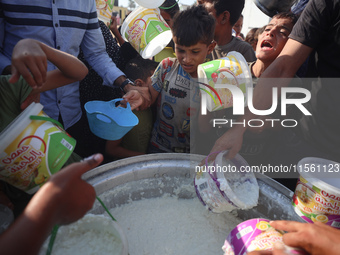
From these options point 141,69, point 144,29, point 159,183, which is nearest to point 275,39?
point 144,29

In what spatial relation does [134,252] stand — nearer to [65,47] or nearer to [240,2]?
[65,47]

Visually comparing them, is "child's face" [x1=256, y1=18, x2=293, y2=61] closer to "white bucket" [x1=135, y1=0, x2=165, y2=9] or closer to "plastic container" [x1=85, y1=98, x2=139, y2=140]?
"white bucket" [x1=135, y1=0, x2=165, y2=9]

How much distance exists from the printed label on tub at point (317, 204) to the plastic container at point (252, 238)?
0.69ft

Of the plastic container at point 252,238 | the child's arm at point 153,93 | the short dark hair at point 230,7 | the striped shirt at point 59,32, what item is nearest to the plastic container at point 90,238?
the plastic container at point 252,238

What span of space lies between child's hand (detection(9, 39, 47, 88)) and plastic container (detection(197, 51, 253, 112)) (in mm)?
736

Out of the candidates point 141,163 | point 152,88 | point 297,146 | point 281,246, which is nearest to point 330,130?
point 297,146

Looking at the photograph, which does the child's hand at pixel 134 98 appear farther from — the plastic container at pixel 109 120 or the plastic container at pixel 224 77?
the plastic container at pixel 224 77

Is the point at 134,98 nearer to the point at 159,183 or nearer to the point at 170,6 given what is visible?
the point at 159,183

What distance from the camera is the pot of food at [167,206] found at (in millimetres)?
1030

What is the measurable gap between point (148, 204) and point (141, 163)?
8.6 inches

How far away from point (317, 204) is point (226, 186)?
1.12 feet

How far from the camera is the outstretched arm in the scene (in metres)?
0.52

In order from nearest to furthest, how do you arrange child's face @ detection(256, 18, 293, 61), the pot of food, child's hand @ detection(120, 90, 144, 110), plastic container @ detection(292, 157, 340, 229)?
plastic container @ detection(292, 157, 340, 229) → the pot of food → child's hand @ detection(120, 90, 144, 110) → child's face @ detection(256, 18, 293, 61)

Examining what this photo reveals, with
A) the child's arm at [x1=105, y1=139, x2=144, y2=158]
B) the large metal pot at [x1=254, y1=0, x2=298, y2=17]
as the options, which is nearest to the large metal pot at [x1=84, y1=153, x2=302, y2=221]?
the child's arm at [x1=105, y1=139, x2=144, y2=158]
